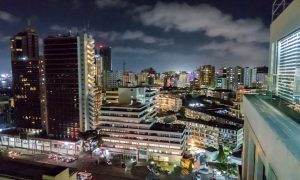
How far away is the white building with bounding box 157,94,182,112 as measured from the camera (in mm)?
54569

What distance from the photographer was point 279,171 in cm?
262

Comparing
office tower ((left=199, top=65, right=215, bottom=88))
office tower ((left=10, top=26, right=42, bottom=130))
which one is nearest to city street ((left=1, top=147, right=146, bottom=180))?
office tower ((left=10, top=26, right=42, bottom=130))

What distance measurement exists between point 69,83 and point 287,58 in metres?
27.7

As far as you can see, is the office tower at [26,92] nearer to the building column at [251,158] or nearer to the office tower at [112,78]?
the building column at [251,158]

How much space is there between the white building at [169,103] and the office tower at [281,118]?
46.1 metres

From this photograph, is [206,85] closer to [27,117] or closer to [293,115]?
[27,117]

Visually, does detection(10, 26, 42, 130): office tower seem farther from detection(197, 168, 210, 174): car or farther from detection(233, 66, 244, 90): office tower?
detection(233, 66, 244, 90): office tower

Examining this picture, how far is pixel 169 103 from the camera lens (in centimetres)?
5619

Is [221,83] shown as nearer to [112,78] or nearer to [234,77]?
[234,77]

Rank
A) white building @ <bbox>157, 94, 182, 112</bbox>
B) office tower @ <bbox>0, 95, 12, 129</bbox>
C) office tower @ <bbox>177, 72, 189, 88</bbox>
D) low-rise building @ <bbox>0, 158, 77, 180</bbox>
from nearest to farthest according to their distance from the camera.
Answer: low-rise building @ <bbox>0, 158, 77, 180</bbox> < office tower @ <bbox>0, 95, 12, 129</bbox> < white building @ <bbox>157, 94, 182, 112</bbox> < office tower @ <bbox>177, 72, 189, 88</bbox>

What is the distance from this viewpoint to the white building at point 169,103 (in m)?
54.6

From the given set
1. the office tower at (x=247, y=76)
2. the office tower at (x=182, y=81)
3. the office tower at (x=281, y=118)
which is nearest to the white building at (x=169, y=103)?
the office tower at (x=247, y=76)

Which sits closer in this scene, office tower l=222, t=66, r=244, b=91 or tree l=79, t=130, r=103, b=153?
tree l=79, t=130, r=103, b=153

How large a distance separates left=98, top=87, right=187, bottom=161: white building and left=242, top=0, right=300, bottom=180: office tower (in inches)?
699
